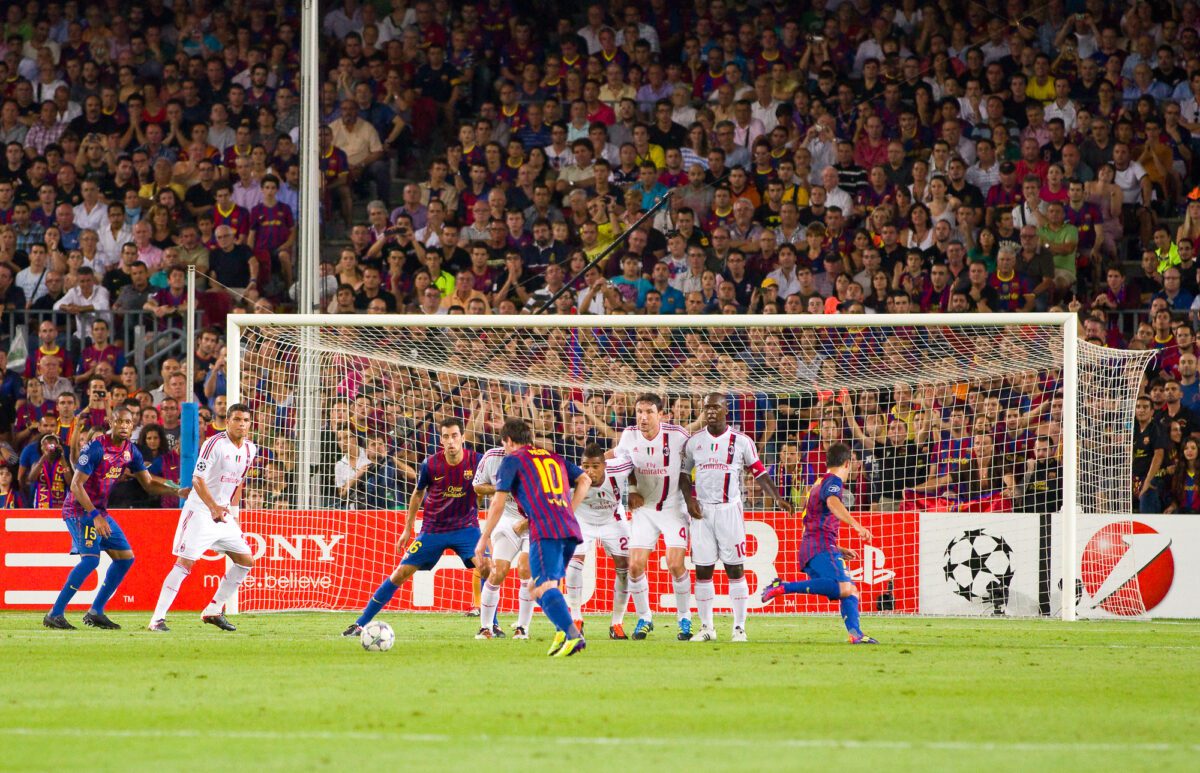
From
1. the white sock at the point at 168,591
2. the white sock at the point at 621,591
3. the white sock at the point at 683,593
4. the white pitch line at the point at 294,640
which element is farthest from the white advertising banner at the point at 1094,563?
the white sock at the point at 168,591

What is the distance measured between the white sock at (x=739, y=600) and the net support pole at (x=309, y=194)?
7009 millimetres

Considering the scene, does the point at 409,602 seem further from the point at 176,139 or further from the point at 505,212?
the point at 176,139

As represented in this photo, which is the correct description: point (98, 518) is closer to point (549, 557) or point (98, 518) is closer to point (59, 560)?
point (59, 560)

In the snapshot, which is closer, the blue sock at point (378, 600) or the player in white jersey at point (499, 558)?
the blue sock at point (378, 600)

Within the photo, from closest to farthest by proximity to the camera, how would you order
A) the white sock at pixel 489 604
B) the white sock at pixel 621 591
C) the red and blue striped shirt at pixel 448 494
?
the red and blue striped shirt at pixel 448 494, the white sock at pixel 489 604, the white sock at pixel 621 591

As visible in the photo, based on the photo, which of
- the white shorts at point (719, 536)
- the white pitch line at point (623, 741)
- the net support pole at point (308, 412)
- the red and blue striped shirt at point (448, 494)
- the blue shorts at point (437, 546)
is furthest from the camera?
the net support pole at point (308, 412)

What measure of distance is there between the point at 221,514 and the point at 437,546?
245 centimetres

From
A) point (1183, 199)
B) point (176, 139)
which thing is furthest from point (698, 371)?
point (176, 139)

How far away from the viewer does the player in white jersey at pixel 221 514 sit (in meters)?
15.5

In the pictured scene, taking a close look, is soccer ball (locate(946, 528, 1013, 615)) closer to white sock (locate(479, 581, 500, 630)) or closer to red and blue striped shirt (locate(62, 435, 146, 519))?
white sock (locate(479, 581, 500, 630))

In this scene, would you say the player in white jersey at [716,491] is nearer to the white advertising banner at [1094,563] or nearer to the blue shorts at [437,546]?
the blue shorts at [437,546]

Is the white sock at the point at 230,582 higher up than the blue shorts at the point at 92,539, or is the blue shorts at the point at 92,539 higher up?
the blue shorts at the point at 92,539

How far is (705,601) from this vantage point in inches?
590

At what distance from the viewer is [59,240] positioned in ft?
77.1
